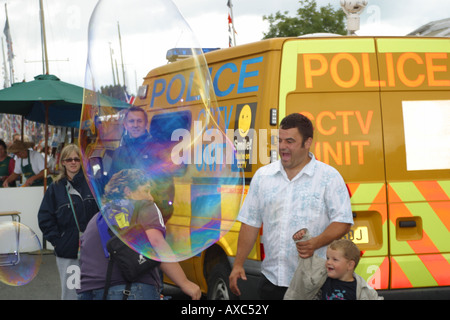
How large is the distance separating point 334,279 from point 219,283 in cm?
206

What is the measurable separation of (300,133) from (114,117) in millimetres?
1017

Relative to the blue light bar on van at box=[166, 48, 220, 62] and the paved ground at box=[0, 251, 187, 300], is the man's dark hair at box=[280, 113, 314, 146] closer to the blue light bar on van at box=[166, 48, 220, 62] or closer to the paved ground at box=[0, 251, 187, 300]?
the blue light bar on van at box=[166, 48, 220, 62]

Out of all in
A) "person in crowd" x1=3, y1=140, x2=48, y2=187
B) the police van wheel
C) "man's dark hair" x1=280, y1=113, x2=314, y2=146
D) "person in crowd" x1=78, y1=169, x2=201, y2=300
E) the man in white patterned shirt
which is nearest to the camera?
"person in crowd" x1=78, y1=169, x2=201, y2=300

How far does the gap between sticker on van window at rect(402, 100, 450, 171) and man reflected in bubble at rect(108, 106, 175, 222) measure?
2.10 meters

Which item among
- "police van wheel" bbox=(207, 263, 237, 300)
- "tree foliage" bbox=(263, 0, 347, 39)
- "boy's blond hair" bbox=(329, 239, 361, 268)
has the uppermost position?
"tree foliage" bbox=(263, 0, 347, 39)

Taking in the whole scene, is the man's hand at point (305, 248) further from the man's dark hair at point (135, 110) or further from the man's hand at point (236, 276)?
the man's dark hair at point (135, 110)

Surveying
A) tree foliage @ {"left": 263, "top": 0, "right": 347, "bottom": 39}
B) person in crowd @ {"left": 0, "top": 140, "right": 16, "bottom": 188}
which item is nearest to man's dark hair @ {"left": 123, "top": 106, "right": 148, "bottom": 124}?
person in crowd @ {"left": 0, "top": 140, "right": 16, "bottom": 188}

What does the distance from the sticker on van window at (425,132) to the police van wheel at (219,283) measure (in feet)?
5.02

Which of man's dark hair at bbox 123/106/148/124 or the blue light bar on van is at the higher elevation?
the blue light bar on van

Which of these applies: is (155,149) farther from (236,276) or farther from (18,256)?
(18,256)

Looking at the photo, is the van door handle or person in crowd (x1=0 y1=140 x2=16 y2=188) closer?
the van door handle

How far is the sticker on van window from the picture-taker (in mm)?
4926

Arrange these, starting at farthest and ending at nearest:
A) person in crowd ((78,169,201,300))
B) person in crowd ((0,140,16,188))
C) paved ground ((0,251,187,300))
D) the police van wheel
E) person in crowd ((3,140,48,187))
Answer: person in crowd ((0,140,16,188)) → person in crowd ((3,140,48,187)) → paved ground ((0,251,187,300)) → the police van wheel → person in crowd ((78,169,201,300))
